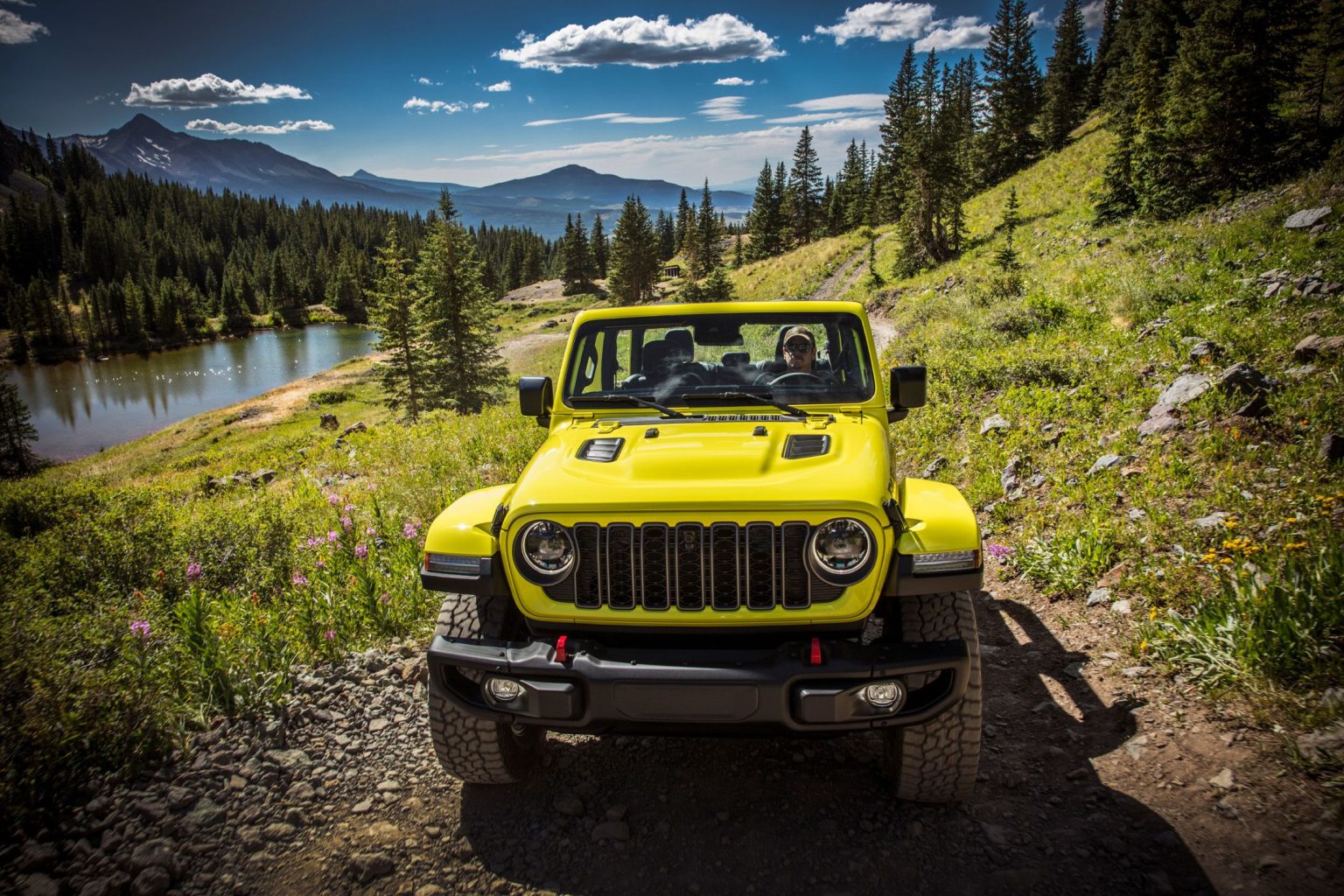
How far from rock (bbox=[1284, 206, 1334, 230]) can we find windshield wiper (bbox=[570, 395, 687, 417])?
42.4 feet

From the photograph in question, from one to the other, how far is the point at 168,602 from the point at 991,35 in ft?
229

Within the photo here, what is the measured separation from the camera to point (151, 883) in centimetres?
281

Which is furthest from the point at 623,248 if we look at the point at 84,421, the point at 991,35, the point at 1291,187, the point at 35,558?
the point at 35,558

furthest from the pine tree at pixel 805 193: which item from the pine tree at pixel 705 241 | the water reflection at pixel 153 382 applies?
the water reflection at pixel 153 382

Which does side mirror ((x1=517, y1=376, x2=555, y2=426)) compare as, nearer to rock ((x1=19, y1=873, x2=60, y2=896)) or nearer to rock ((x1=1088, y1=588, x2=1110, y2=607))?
rock ((x1=19, y1=873, x2=60, y2=896))

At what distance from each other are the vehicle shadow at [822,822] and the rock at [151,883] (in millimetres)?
1179

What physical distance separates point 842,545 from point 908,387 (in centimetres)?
158

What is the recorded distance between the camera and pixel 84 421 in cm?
5503

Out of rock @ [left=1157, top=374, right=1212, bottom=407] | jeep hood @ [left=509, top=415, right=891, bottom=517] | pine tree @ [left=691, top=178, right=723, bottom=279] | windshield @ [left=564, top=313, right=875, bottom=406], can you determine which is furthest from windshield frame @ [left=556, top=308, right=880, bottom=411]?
pine tree @ [left=691, top=178, right=723, bottom=279]

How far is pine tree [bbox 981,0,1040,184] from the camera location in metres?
51.0

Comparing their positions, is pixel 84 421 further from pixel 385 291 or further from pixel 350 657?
pixel 350 657

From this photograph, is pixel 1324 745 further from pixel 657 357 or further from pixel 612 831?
pixel 657 357

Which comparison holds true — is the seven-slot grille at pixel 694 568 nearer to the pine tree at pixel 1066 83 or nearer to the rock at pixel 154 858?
the rock at pixel 154 858

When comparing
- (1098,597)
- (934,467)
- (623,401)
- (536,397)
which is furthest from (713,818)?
(934,467)
